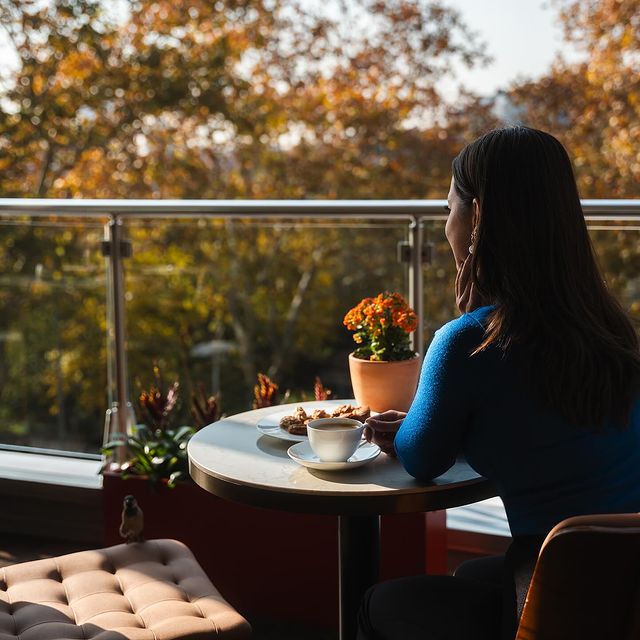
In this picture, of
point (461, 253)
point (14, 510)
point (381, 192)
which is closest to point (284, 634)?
point (14, 510)

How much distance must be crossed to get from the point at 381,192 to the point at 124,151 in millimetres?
2392

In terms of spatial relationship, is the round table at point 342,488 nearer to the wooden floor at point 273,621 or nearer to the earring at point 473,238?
the earring at point 473,238

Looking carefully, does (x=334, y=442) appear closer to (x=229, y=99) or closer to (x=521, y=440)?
(x=521, y=440)

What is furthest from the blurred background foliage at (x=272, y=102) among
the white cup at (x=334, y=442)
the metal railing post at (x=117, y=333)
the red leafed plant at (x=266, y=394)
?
the white cup at (x=334, y=442)

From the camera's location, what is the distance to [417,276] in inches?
120

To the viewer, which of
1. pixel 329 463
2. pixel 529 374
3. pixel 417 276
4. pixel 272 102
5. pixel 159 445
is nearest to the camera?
pixel 529 374

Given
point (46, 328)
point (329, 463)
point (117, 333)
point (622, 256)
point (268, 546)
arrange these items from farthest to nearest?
point (46, 328) → point (622, 256) → point (117, 333) → point (268, 546) → point (329, 463)

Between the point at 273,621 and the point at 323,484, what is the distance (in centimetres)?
131

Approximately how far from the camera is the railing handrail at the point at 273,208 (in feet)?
9.00

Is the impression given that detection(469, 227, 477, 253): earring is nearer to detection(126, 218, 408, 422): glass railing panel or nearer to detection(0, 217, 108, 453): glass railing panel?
detection(126, 218, 408, 422): glass railing panel

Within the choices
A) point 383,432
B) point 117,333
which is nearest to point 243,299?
point 117,333

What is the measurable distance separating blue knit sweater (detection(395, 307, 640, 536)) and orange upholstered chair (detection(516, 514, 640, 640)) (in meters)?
0.20

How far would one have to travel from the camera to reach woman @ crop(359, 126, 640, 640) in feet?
4.77

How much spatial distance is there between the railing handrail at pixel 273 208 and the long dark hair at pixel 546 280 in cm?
124
